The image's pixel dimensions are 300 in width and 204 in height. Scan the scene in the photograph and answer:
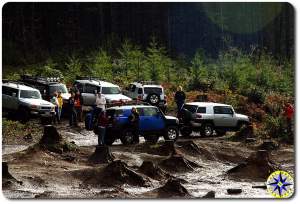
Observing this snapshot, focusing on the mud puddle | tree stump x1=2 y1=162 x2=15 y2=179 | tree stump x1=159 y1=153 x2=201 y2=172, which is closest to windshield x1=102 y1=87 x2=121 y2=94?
the mud puddle

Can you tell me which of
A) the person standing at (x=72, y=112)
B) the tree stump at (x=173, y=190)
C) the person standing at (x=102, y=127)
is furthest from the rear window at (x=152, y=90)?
the tree stump at (x=173, y=190)

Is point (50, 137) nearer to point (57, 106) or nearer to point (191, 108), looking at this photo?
point (57, 106)

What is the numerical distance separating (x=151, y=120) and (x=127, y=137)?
1665 mm

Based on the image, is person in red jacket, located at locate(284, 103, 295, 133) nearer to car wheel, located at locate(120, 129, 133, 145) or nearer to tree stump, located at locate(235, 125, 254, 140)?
tree stump, located at locate(235, 125, 254, 140)

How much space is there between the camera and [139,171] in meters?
21.2

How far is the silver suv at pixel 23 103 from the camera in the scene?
31781 mm

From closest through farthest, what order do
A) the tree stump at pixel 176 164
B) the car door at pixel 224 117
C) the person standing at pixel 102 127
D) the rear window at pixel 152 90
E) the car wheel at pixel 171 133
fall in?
the tree stump at pixel 176 164, the person standing at pixel 102 127, the car wheel at pixel 171 133, the car door at pixel 224 117, the rear window at pixel 152 90

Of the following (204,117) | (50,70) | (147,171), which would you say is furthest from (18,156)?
(50,70)

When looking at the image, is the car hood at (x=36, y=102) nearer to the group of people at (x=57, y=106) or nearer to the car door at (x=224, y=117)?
the group of people at (x=57, y=106)

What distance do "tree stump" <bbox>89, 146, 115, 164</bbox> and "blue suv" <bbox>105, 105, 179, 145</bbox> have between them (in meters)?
3.81

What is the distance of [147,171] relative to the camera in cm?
2131

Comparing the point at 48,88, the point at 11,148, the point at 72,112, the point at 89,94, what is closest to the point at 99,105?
the point at 72,112

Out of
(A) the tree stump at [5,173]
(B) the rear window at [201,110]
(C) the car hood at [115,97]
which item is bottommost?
(A) the tree stump at [5,173]

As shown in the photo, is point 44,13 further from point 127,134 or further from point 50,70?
point 127,134
